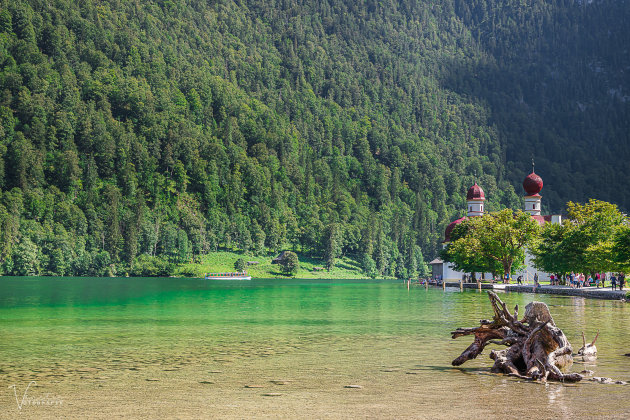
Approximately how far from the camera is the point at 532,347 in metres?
24.5

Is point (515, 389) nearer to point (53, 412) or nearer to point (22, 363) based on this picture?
point (53, 412)

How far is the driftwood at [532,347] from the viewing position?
76.5 feet

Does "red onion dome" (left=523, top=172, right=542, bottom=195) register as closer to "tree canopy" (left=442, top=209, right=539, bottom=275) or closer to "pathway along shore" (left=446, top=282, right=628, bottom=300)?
"tree canopy" (left=442, top=209, right=539, bottom=275)

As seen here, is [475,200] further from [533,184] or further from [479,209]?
[533,184]

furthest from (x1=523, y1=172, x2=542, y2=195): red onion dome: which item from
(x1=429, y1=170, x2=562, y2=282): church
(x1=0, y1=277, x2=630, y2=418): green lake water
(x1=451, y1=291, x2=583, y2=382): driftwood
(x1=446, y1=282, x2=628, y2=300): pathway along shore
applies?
(x1=451, y1=291, x2=583, y2=382): driftwood

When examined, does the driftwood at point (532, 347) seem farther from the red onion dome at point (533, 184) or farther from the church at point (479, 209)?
the red onion dome at point (533, 184)

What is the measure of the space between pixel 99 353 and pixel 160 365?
4.78 metres

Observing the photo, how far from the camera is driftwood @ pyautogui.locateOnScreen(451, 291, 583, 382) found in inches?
918

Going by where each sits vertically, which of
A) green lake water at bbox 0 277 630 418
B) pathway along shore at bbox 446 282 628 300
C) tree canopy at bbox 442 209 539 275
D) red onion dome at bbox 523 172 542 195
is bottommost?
green lake water at bbox 0 277 630 418

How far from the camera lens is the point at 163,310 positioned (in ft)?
202

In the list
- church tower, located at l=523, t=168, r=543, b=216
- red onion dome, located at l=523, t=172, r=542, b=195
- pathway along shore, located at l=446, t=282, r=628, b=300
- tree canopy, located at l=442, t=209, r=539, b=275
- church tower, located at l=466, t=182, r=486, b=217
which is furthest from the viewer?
church tower, located at l=466, t=182, r=486, b=217

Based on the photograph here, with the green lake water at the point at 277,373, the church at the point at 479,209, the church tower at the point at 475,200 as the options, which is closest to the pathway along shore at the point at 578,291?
the green lake water at the point at 277,373

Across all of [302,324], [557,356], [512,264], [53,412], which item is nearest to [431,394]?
[557,356]

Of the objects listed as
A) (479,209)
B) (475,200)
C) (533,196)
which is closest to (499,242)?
(533,196)
